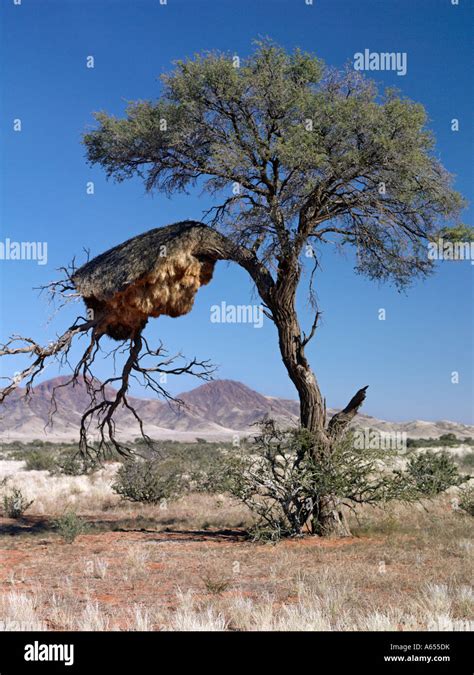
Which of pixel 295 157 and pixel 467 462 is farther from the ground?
pixel 295 157

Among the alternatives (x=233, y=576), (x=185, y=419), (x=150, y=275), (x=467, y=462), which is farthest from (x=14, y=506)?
(x=185, y=419)

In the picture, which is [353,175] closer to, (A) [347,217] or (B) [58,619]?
(A) [347,217]

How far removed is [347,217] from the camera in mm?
15266

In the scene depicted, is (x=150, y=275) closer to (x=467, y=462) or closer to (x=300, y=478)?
(x=300, y=478)

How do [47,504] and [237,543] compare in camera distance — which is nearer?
[237,543]

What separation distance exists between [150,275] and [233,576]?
21.7 ft

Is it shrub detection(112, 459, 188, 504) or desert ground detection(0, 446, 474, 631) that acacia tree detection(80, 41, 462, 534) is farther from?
shrub detection(112, 459, 188, 504)

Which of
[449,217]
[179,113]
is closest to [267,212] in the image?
[179,113]

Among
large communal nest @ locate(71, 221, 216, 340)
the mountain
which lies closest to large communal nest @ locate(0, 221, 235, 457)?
large communal nest @ locate(71, 221, 216, 340)

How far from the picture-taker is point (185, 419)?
156750 mm

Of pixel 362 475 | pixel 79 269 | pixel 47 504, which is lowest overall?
pixel 47 504

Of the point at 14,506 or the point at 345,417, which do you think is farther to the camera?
the point at 14,506

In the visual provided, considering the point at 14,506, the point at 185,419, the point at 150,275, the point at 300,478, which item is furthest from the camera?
the point at 185,419
